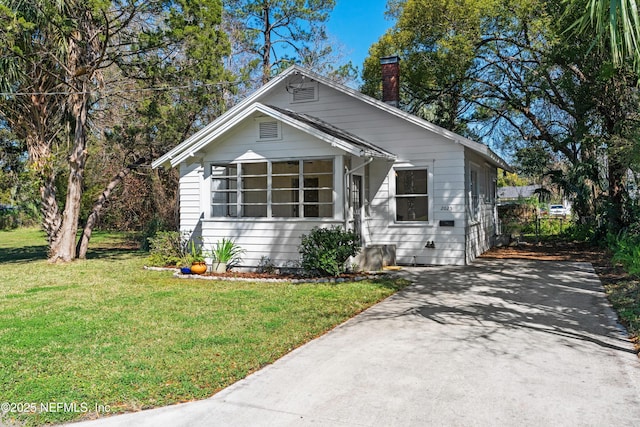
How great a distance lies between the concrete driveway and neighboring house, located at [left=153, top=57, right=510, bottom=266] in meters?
4.71

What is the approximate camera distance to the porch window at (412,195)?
1305cm

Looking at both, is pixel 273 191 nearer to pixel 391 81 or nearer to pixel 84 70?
pixel 391 81

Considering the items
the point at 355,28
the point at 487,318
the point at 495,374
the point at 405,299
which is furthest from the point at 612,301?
the point at 355,28

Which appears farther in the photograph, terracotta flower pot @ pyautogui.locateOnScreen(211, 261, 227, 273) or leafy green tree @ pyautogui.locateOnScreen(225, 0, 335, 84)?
leafy green tree @ pyautogui.locateOnScreen(225, 0, 335, 84)

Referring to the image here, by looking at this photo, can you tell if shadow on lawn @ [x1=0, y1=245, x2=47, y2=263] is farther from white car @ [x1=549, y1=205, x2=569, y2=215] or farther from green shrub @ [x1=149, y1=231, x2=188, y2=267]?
white car @ [x1=549, y1=205, x2=569, y2=215]

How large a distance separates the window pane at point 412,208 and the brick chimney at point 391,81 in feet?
10.4

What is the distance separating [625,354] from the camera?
206 inches

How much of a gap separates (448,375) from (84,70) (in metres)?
13.5

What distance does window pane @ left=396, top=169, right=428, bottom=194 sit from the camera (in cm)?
1305

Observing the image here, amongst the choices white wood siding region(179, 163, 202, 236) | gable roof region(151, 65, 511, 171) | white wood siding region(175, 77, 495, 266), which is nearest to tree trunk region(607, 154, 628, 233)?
gable roof region(151, 65, 511, 171)

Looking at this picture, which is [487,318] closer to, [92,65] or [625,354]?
[625,354]

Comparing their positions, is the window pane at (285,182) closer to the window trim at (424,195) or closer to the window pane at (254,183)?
the window pane at (254,183)

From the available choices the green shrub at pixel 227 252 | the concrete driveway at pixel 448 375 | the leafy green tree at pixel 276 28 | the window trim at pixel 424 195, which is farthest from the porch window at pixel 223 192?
the leafy green tree at pixel 276 28

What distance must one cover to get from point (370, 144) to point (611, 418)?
1021cm
